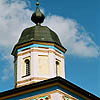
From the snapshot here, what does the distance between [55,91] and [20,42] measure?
5199 millimetres

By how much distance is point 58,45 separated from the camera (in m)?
26.9

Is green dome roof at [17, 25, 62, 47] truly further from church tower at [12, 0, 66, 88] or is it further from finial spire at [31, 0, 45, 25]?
finial spire at [31, 0, 45, 25]

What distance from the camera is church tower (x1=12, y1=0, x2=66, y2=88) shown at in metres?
25.6

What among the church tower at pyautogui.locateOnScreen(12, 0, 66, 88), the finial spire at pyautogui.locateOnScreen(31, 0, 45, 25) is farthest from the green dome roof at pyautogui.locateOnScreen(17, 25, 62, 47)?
the finial spire at pyautogui.locateOnScreen(31, 0, 45, 25)

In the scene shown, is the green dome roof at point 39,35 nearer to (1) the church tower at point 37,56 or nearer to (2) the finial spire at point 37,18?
(1) the church tower at point 37,56

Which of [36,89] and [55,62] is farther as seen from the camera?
[55,62]

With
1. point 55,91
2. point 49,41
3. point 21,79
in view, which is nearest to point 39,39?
point 49,41

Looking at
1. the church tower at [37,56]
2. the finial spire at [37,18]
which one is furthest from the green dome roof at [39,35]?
the finial spire at [37,18]

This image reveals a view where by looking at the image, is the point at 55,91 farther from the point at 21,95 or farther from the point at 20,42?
the point at 20,42

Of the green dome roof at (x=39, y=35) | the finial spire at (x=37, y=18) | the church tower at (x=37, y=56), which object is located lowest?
the church tower at (x=37, y=56)

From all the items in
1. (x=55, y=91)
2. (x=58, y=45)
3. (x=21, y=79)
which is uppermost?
(x=58, y=45)

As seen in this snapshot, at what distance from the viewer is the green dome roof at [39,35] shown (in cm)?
2672

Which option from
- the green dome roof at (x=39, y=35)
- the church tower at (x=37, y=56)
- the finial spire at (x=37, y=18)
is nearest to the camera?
the church tower at (x=37, y=56)

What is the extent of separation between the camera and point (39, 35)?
27.0m
